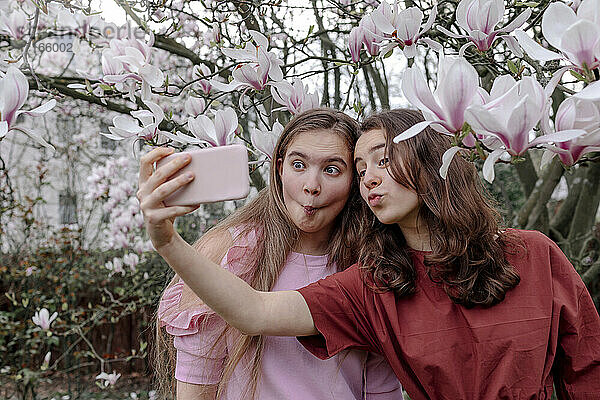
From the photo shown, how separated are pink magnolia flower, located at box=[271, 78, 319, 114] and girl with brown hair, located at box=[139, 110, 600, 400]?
0.25 m

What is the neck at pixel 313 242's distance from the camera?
160 centimetres

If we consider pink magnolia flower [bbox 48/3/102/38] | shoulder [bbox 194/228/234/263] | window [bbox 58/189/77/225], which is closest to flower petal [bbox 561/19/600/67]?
shoulder [bbox 194/228/234/263]

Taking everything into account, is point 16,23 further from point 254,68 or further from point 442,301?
point 442,301

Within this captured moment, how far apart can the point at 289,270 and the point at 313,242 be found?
0.09 m

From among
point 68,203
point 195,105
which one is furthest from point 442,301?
point 68,203

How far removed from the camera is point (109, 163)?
4.87 metres

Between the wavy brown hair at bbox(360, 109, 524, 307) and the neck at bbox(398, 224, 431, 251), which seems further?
the neck at bbox(398, 224, 431, 251)

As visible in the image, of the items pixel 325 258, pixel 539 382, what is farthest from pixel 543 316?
pixel 325 258

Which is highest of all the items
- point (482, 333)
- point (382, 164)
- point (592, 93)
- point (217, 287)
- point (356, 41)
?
point (356, 41)

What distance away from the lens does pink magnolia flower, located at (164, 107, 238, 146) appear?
1.40 metres

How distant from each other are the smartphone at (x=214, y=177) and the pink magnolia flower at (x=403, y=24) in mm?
616

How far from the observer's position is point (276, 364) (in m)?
1.53

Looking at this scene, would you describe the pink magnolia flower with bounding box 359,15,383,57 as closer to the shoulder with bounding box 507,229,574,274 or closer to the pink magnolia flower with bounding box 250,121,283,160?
the pink magnolia flower with bounding box 250,121,283,160

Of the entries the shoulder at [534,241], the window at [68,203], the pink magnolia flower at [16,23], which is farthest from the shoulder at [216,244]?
the window at [68,203]
